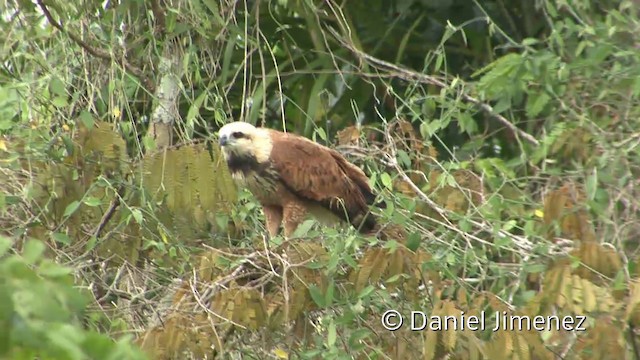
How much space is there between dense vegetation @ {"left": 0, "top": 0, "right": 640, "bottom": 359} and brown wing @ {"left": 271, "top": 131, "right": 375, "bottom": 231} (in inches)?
3.5

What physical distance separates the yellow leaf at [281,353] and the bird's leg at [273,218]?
50.9 inches

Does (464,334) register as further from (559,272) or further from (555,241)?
(555,241)

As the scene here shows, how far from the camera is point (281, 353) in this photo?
412 cm

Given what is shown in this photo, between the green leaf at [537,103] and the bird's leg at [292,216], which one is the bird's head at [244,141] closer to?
the bird's leg at [292,216]

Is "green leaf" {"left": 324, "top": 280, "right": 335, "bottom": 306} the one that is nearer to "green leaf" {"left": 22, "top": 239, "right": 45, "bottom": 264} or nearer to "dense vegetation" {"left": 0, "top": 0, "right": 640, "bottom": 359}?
"dense vegetation" {"left": 0, "top": 0, "right": 640, "bottom": 359}

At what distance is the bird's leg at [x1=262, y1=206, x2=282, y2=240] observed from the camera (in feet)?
17.8

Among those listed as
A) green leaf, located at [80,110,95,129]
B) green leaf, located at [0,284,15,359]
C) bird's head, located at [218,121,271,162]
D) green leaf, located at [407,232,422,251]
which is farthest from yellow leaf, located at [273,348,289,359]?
green leaf, located at [0,284,15,359]

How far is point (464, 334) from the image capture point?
379 cm

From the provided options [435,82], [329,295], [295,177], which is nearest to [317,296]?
[329,295]

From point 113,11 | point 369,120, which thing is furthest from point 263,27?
point 113,11

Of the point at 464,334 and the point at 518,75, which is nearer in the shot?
the point at 464,334

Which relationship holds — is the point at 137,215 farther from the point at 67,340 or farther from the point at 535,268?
the point at 67,340

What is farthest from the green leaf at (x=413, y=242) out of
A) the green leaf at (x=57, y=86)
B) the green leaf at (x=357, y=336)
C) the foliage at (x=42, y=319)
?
Result: the foliage at (x=42, y=319)

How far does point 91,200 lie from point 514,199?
5.42 feet
